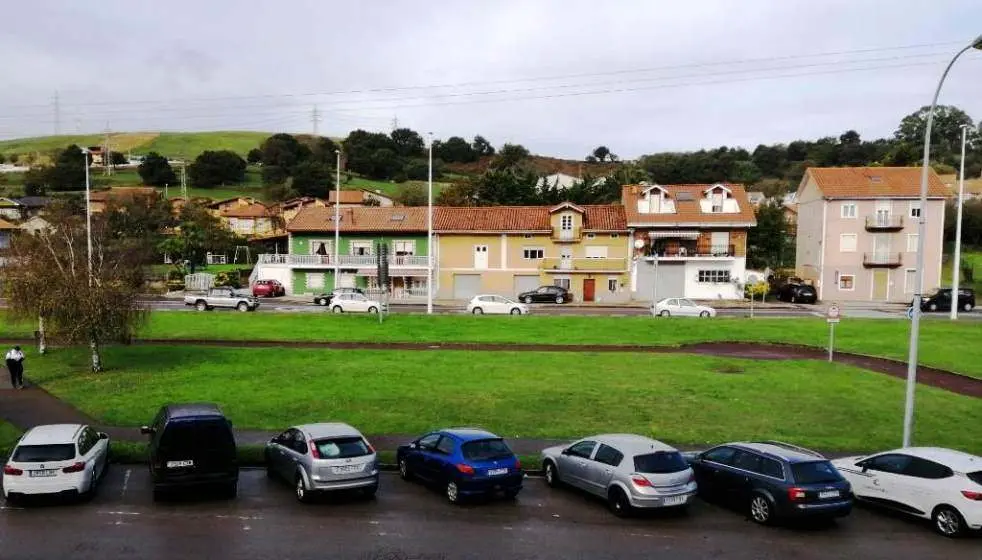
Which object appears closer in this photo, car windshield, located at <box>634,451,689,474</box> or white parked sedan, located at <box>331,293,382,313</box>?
car windshield, located at <box>634,451,689,474</box>

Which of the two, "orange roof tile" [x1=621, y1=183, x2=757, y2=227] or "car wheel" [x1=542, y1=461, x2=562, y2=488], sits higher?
"orange roof tile" [x1=621, y1=183, x2=757, y2=227]

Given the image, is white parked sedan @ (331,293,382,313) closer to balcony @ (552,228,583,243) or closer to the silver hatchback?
balcony @ (552,228,583,243)

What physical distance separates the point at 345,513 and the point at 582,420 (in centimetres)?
881

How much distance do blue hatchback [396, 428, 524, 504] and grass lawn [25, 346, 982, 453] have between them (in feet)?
14.4

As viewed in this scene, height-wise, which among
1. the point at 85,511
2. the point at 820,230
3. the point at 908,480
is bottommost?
the point at 85,511

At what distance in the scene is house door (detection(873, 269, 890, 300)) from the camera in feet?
192

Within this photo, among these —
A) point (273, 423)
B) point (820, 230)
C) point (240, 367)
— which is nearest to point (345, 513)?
point (273, 423)

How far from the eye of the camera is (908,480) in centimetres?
1336

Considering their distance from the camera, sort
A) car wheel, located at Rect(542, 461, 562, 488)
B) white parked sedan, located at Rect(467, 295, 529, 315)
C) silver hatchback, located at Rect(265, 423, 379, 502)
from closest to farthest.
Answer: silver hatchback, located at Rect(265, 423, 379, 502), car wheel, located at Rect(542, 461, 562, 488), white parked sedan, located at Rect(467, 295, 529, 315)

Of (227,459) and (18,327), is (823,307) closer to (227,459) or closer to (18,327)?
(227,459)

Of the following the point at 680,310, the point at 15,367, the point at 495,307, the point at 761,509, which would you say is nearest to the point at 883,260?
the point at 680,310

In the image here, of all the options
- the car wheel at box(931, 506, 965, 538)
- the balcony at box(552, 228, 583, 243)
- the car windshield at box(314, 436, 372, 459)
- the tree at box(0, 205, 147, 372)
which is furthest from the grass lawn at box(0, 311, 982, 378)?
the car windshield at box(314, 436, 372, 459)

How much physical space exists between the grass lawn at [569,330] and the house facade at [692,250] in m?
17.2

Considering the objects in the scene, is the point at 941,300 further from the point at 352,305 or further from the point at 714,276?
the point at 352,305
